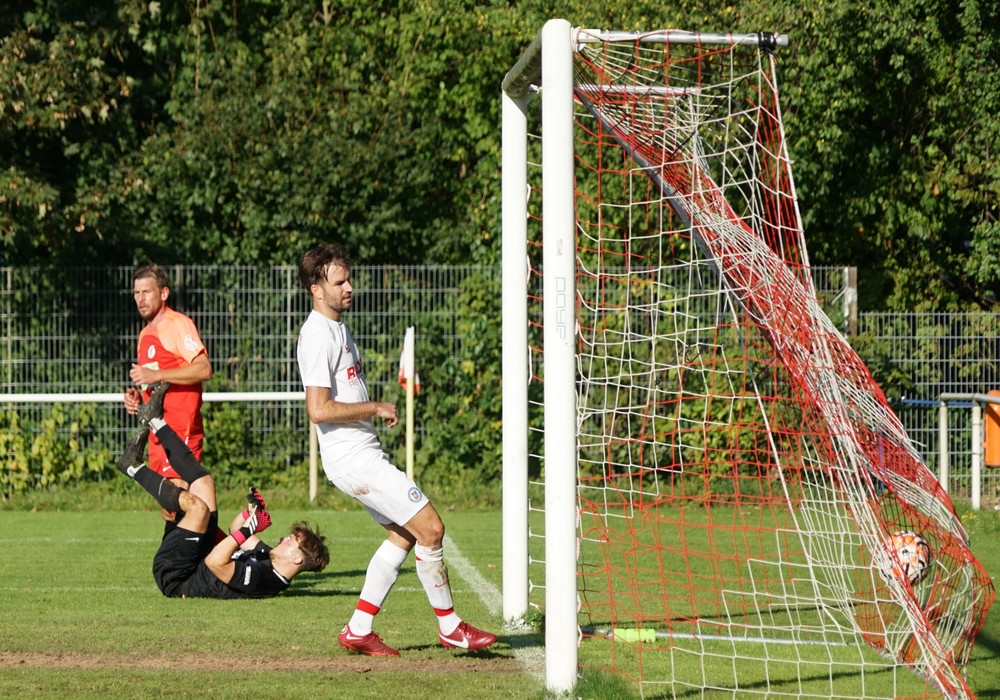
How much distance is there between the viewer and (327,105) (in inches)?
651

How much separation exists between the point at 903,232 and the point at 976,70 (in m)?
2.43

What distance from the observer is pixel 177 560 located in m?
7.41

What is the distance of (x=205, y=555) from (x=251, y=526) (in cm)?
53

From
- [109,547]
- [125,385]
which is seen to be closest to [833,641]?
[109,547]

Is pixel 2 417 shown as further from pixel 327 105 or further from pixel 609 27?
pixel 609 27

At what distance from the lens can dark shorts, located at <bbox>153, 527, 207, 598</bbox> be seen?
739 cm

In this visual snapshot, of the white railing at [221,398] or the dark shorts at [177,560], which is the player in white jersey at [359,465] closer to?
the dark shorts at [177,560]

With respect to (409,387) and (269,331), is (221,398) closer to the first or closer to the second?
(269,331)

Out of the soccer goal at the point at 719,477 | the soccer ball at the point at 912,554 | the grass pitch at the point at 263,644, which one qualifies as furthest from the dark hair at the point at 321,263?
the soccer ball at the point at 912,554

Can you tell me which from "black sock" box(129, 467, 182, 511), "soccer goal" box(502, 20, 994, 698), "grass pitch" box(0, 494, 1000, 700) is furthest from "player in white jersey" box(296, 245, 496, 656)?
"black sock" box(129, 467, 182, 511)

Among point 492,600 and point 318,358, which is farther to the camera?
point 492,600

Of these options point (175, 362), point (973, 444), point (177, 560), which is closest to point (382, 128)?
point (973, 444)

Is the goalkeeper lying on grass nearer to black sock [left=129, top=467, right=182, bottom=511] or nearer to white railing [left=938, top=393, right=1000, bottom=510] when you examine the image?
black sock [left=129, top=467, right=182, bottom=511]

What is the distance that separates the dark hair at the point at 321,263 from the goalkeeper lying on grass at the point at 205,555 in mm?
1964
